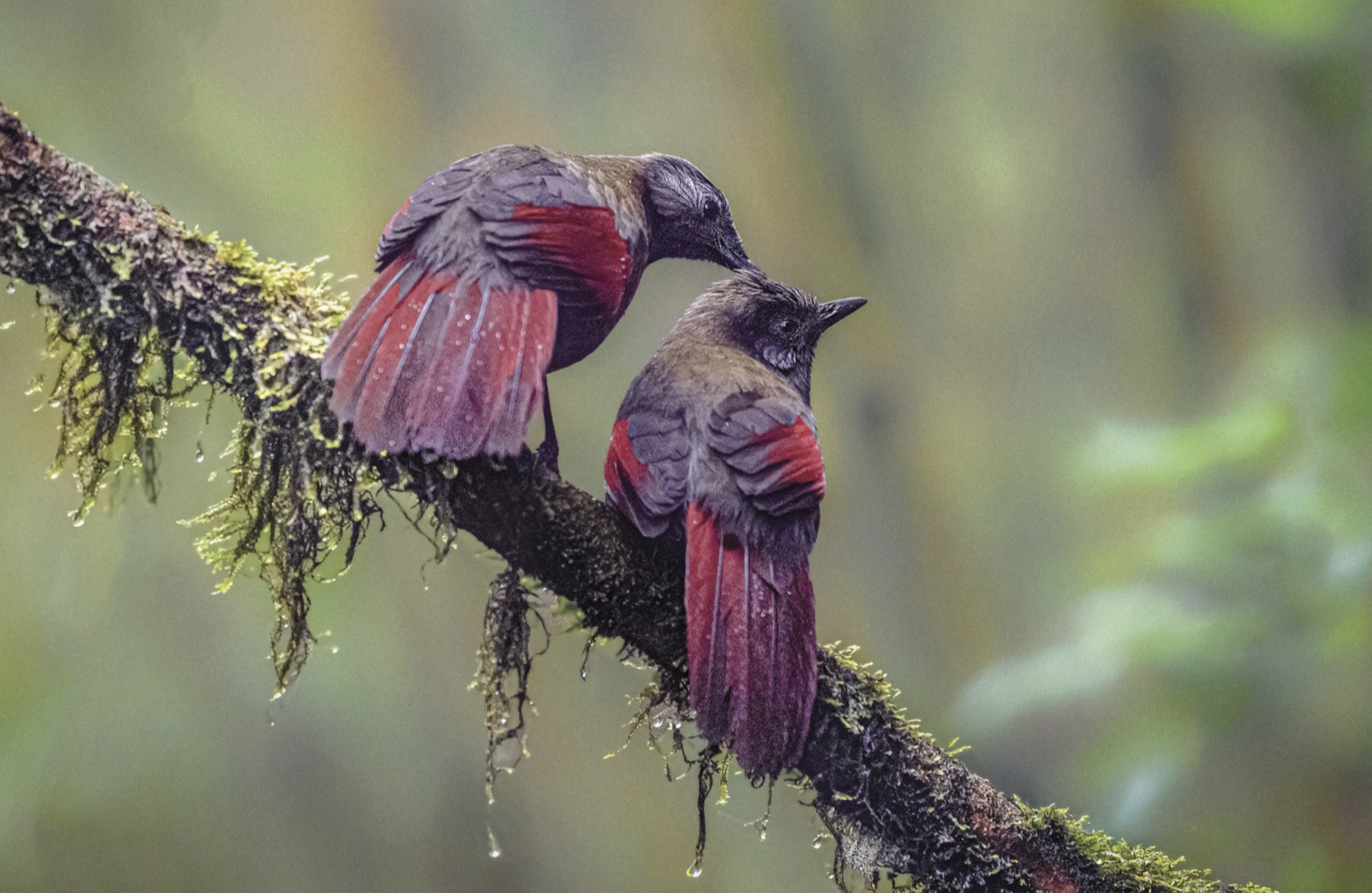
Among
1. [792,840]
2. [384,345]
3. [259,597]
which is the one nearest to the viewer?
[384,345]

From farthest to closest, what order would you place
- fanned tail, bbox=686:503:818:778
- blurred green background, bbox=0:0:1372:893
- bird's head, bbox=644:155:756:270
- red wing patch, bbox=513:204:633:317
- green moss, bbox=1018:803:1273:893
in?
blurred green background, bbox=0:0:1372:893 → bird's head, bbox=644:155:756:270 → green moss, bbox=1018:803:1273:893 → red wing patch, bbox=513:204:633:317 → fanned tail, bbox=686:503:818:778

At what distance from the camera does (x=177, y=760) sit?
2.52 m

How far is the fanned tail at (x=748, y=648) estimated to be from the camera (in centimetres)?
145

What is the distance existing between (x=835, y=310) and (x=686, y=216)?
39 cm

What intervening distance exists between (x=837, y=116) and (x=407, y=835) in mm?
2466

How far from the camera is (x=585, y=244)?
165 centimetres

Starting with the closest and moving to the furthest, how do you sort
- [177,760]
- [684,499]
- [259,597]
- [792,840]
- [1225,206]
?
[684,499], [177,760], [259,597], [792,840], [1225,206]

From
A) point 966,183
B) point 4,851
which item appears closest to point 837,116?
point 966,183

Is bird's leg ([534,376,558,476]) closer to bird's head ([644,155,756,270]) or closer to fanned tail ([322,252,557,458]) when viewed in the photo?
fanned tail ([322,252,557,458])

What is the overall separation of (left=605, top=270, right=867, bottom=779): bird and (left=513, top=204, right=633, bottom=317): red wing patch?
22 cm

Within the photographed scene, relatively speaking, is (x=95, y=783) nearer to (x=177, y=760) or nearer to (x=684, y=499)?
(x=177, y=760)

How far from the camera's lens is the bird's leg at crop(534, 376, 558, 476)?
1.63 meters

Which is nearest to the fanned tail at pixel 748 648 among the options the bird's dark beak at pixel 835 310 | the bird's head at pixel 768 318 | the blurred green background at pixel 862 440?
the bird's head at pixel 768 318

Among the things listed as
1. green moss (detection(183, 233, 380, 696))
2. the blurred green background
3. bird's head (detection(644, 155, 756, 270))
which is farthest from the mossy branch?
the blurred green background
